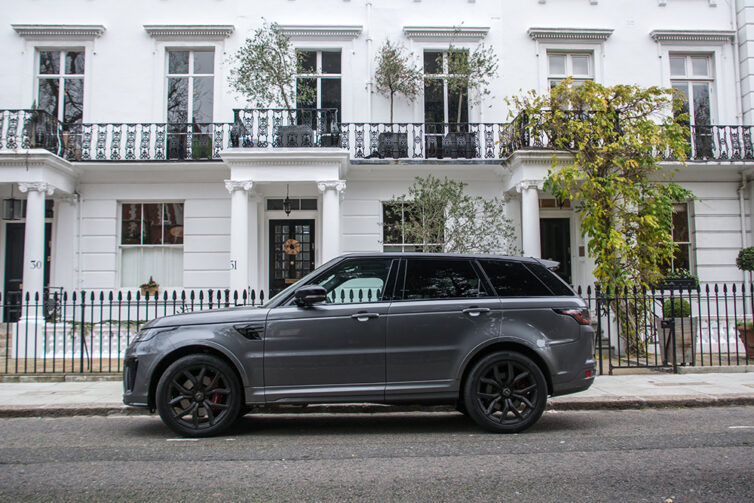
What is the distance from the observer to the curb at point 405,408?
7.09 meters

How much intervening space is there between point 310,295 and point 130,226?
433 inches

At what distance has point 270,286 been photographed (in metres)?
14.9

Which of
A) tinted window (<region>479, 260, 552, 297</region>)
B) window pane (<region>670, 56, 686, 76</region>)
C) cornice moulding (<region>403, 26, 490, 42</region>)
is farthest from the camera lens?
window pane (<region>670, 56, 686, 76</region>)

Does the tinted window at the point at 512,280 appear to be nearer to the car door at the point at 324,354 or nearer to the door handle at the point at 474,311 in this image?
the door handle at the point at 474,311

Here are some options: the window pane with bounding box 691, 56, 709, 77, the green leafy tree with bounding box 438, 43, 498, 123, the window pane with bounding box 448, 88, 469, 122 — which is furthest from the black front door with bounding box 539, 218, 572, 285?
the window pane with bounding box 691, 56, 709, 77

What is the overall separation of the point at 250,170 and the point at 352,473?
9.46 m

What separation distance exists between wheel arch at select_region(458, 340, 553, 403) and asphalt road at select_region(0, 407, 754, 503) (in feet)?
1.82

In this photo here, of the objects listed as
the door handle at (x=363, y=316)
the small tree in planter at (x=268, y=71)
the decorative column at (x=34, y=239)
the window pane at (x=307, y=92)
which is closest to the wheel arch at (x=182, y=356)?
the door handle at (x=363, y=316)

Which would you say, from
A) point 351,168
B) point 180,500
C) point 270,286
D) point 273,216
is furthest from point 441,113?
point 180,500

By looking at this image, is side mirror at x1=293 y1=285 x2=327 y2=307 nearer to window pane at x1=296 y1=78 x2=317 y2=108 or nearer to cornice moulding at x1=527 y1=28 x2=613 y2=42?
window pane at x1=296 y1=78 x2=317 y2=108

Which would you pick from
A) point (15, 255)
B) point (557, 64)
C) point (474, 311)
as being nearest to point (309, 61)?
point (557, 64)

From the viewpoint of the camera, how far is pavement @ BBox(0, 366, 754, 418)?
23.5 ft

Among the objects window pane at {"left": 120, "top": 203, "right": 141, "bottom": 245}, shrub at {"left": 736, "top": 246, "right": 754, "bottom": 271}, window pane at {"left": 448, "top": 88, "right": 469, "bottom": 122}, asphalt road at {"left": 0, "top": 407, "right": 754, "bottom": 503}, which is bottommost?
asphalt road at {"left": 0, "top": 407, "right": 754, "bottom": 503}

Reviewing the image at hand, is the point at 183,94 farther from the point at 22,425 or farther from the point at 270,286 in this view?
the point at 22,425
